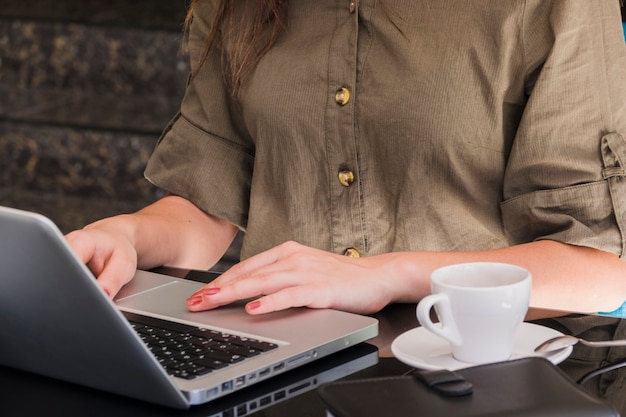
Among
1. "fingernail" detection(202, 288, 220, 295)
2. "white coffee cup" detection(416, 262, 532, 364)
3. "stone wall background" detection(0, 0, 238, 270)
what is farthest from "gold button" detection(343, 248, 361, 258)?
"stone wall background" detection(0, 0, 238, 270)

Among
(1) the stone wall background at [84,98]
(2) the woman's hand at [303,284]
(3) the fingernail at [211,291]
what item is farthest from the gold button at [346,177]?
(1) the stone wall background at [84,98]

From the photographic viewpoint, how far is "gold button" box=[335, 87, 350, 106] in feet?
3.84

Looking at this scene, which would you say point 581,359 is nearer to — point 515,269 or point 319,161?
point 515,269

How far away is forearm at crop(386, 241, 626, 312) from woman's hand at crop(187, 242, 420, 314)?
7cm

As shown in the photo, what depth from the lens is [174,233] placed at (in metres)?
1.16

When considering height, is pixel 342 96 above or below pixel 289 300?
above

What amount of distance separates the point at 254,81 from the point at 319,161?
137 millimetres

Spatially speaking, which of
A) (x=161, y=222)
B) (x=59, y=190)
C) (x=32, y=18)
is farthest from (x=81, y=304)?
(x=32, y=18)

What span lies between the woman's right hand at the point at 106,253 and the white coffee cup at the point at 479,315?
35 centimetres

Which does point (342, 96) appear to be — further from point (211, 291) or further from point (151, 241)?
point (211, 291)

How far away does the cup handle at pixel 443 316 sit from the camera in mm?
687

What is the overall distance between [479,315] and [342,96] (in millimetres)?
547

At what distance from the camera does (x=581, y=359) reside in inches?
28.5

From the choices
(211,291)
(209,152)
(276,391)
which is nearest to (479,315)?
(276,391)
